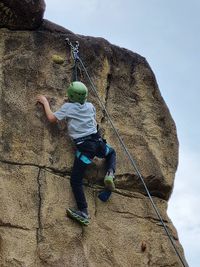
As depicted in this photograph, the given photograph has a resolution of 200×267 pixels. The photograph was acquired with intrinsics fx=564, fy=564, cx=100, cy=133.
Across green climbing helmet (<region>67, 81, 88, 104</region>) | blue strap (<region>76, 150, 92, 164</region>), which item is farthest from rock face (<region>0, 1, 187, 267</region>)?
green climbing helmet (<region>67, 81, 88, 104</region>)

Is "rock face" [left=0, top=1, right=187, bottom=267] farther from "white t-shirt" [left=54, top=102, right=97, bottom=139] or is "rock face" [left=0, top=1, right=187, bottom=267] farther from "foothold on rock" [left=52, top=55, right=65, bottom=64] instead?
"white t-shirt" [left=54, top=102, right=97, bottom=139]

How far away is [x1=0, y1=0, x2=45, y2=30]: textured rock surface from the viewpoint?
881 centimetres

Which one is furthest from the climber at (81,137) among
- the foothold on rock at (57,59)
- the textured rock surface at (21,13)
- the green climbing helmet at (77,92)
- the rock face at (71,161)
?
the textured rock surface at (21,13)

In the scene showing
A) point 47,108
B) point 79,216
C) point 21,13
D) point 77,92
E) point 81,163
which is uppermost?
point 21,13

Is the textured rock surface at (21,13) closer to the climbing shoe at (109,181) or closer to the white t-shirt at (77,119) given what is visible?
the white t-shirt at (77,119)

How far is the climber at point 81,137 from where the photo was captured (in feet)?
25.9

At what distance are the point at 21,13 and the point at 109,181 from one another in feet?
10.1

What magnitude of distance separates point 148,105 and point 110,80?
791 millimetres

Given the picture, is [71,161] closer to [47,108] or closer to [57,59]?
[47,108]

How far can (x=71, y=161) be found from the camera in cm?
823

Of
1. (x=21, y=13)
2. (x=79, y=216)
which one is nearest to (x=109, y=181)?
(x=79, y=216)

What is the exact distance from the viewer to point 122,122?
9141 millimetres

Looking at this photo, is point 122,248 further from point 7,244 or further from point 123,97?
point 123,97

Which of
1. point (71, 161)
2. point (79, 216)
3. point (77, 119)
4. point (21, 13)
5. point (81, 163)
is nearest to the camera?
point (79, 216)
